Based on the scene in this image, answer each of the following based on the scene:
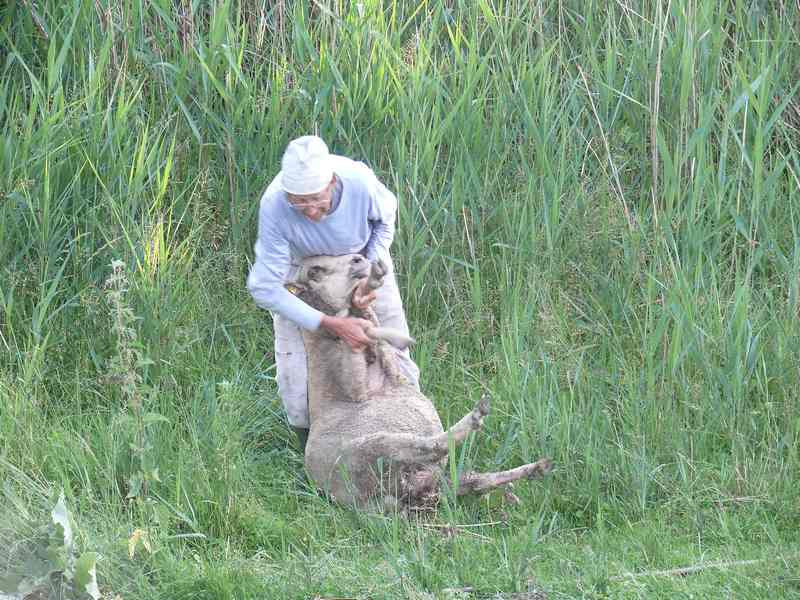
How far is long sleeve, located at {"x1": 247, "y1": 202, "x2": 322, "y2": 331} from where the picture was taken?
489cm

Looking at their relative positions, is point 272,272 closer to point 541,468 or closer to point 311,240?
point 311,240

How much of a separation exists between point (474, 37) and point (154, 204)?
5.92 ft

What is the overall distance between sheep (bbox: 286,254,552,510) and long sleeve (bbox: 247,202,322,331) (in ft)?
0.23

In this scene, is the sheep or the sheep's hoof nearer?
the sheep's hoof

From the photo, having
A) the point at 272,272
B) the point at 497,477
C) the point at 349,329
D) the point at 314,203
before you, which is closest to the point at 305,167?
the point at 314,203

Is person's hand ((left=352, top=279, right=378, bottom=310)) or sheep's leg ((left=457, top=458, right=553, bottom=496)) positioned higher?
person's hand ((left=352, top=279, right=378, bottom=310))

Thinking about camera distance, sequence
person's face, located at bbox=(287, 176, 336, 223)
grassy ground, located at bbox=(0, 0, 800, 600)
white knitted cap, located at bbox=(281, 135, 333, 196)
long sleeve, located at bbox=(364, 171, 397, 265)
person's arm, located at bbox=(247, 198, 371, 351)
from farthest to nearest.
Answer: long sleeve, located at bbox=(364, 171, 397, 265) → person's arm, located at bbox=(247, 198, 371, 351) → person's face, located at bbox=(287, 176, 336, 223) → white knitted cap, located at bbox=(281, 135, 333, 196) → grassy ground, located at bbox=(0, 0, 800, 600)

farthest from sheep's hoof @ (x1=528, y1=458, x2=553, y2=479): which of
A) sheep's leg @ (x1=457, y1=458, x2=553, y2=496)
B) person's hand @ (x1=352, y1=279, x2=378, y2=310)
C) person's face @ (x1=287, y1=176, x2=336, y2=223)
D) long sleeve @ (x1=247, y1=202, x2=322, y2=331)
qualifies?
person's face @ (x1=287, y1=176, x2=336, y2=223)

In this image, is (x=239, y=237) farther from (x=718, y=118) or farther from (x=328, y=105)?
(x=718, y=118)

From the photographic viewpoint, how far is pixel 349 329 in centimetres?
483

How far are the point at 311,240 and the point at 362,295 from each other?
0.33 metres

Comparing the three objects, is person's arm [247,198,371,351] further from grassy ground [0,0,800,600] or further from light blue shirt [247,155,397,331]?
grassy ground [0,0,800,600]

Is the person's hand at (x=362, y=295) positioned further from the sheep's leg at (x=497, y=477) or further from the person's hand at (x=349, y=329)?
the sheep's leg at (x=497, y=477)

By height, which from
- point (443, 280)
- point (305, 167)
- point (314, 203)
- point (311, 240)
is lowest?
point (443, 280)
